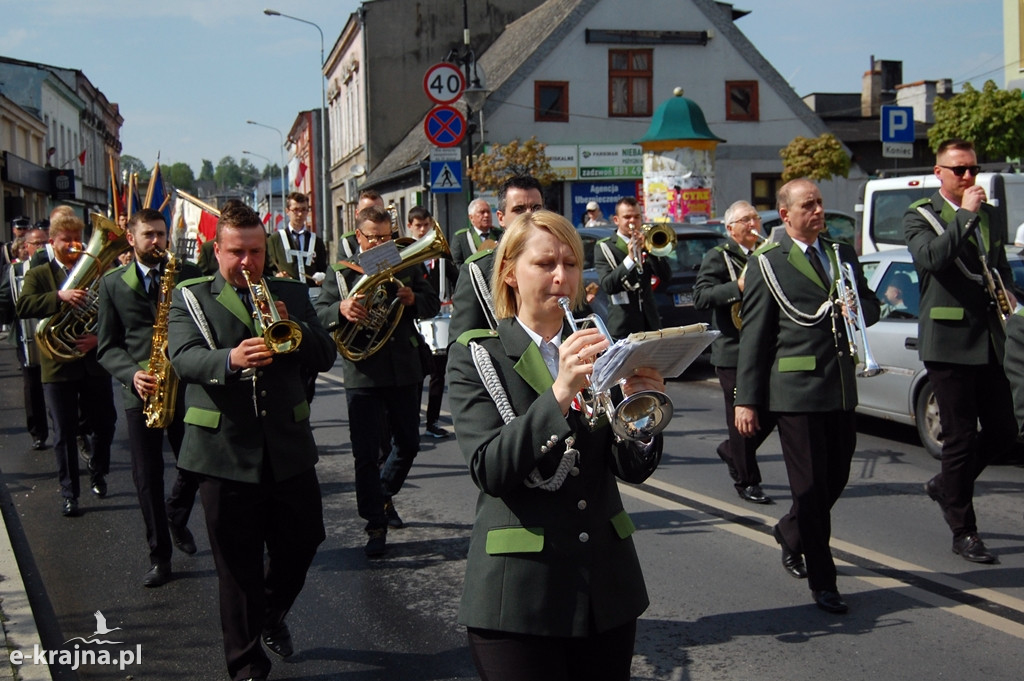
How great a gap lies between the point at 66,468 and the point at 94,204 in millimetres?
59351

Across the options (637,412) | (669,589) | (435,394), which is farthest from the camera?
(435,394)

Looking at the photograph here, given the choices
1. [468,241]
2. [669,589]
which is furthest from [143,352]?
[468,241]

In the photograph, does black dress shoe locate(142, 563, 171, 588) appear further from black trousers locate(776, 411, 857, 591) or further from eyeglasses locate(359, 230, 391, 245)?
black trousers locate(776, 411, 857, 591)

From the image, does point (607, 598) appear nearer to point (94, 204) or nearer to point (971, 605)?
point (971, 605)

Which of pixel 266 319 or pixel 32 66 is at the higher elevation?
pixel 32 66

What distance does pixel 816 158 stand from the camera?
31.8m

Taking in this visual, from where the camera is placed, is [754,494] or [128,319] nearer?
[128,319]

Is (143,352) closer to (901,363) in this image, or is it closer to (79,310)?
(79,310)

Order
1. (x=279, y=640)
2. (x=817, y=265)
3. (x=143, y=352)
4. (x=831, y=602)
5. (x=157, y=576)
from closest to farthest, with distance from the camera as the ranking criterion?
(x=279, y=640) < (x=831, y=602) < (x=817, y=265) < (x=157, y=576) < (x=143, y=352)

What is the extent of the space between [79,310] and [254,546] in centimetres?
383

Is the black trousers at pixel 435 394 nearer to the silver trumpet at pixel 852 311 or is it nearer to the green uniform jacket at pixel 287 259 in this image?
the green uniform jacket at pixel 287 259

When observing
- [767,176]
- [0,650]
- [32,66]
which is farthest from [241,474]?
[32,66]

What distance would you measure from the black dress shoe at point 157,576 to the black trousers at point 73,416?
6.55 ft

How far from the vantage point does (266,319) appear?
14.8ft
